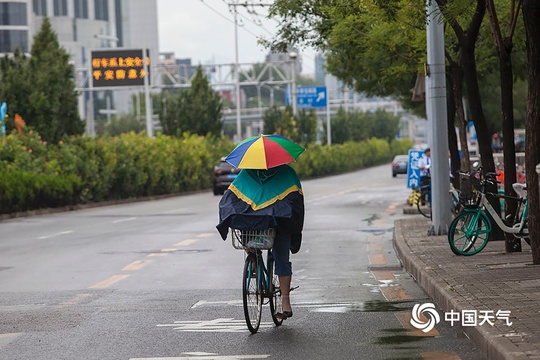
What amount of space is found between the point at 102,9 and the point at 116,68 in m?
93.7

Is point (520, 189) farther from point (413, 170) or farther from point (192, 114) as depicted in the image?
point (192, 114)

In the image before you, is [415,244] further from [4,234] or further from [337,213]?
[337,213]

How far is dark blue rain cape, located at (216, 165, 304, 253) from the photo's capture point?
10852 mm

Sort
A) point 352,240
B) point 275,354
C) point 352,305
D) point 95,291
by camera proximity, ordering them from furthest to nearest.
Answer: point 352,240 < point 95,291 < point 352,305 < point 275,354

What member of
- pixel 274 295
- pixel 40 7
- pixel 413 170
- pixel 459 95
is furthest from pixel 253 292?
pixel 40 7

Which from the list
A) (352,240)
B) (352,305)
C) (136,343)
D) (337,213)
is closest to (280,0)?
(352,240)

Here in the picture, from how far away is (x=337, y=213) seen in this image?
33.1 meters

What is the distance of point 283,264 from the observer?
36.9 feet

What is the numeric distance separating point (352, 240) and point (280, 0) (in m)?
4.75

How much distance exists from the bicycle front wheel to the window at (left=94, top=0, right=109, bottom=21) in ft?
476

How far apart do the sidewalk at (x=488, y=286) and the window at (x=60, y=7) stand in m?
134

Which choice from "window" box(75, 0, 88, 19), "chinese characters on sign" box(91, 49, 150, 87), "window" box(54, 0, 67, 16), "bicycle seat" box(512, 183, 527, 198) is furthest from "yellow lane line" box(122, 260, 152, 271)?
"window" box(75, 0, 88, 19)

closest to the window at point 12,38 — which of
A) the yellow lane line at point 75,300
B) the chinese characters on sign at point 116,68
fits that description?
the chinese characters on sign at point 116,68

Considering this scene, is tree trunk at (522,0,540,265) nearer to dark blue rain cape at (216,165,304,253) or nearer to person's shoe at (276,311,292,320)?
dark blue rain cape at (216,165,304,253)
